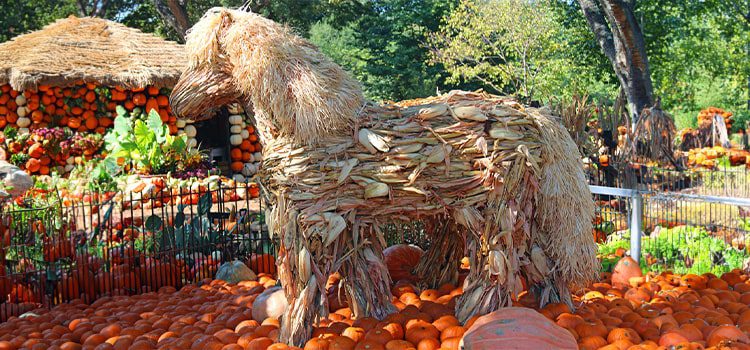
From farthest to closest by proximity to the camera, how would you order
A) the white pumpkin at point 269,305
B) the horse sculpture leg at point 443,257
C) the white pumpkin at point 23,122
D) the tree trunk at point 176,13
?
the tree trunk at point 176,13 < the white pumpkin at point 23,122 < the horse sculpture leg at point 443,257 < the white pumpkin at point 269,305

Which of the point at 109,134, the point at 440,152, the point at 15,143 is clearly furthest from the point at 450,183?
the point at 15,143

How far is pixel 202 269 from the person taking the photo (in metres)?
6.70

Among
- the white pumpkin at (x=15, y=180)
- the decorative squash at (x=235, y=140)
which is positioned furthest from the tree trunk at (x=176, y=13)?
the white pumpkin at (x=15, y=180)

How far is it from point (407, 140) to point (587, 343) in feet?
5.28

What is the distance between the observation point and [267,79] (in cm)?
394

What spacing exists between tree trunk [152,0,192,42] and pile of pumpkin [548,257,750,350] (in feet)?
43.9

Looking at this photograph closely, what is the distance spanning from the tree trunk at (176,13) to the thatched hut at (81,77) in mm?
773

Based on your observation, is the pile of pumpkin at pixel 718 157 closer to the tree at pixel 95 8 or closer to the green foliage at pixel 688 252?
the green foliage at pixel 688 252

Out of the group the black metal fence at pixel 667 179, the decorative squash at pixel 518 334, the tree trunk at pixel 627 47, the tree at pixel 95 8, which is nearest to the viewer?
the decorative squash at pixel 518 334

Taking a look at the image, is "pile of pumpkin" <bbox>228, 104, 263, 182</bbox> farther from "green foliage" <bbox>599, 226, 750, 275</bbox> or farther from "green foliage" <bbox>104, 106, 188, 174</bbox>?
"green foliage" <bbox>599, 226, 750, 275</bbox>

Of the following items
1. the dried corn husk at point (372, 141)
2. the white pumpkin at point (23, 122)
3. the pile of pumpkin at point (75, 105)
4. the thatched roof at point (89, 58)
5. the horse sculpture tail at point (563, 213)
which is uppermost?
the thatched roof at point (89, 58)

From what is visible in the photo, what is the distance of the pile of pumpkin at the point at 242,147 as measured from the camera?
15922 mm

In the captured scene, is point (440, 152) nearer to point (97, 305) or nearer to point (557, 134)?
point (557, 134)

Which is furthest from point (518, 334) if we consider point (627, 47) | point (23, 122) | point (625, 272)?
point (23, 122)
